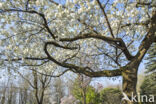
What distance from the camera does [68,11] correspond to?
3.26m

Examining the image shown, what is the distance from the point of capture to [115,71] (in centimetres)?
380

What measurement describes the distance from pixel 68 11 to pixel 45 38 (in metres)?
1.96

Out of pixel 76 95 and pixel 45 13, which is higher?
pixel 45 13

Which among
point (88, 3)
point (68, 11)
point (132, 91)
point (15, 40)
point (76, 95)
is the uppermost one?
point (88, 3)

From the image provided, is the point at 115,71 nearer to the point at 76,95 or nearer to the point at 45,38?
the point at 45,38

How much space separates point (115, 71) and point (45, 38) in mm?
2557

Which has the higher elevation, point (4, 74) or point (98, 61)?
point (98, 61)

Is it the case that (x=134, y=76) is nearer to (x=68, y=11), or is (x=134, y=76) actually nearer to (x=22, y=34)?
(x=68, y=11)

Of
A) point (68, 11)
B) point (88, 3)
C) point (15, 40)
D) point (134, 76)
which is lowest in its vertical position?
point (134, 76)

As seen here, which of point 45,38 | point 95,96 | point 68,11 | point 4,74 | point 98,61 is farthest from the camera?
point 95,96

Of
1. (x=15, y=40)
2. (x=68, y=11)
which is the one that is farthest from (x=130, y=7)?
(x=15, y=40)

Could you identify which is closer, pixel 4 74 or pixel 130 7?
pixel 130 7

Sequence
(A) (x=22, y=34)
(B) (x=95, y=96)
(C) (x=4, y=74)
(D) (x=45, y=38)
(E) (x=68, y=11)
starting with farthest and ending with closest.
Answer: (B) (x=95, y=96)
(C) (x=4, y=74)
(D) (x=45, y=38)
(A) (x=22, y=34)
(E) (x=68, y=11)

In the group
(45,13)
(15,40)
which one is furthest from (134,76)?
(15,40)
